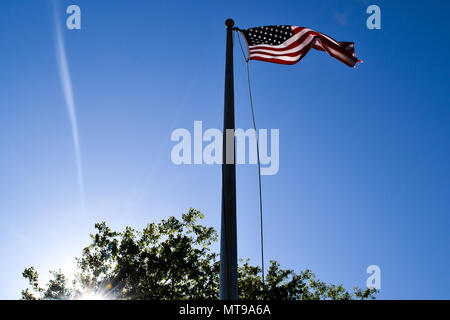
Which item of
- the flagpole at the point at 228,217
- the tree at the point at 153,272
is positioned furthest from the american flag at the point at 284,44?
the tree at the point at 153,272

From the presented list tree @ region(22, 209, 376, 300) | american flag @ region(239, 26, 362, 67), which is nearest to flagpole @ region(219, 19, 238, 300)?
american flag @ region(239, 26, 362, 67)

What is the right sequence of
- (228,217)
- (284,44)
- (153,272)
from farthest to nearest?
(153,272), (284,44), (228,217)

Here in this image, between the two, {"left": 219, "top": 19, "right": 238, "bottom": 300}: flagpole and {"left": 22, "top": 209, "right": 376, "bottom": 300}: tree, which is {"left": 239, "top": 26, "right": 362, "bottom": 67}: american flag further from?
{"left": 22, "top": 209, "right": 376, "bottom": 300}: tree

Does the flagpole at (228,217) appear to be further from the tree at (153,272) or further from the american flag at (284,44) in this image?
the tree at (153,272)

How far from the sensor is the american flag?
8.41 meters

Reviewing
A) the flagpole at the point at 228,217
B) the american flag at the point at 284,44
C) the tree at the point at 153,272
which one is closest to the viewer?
the flagpole at the point at 228,217

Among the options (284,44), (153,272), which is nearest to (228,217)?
(284,44)

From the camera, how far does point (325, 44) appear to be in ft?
29.9

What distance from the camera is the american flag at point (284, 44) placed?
841 centimetres

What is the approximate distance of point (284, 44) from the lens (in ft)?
28.6

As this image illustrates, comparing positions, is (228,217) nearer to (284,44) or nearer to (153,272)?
(284,44)
